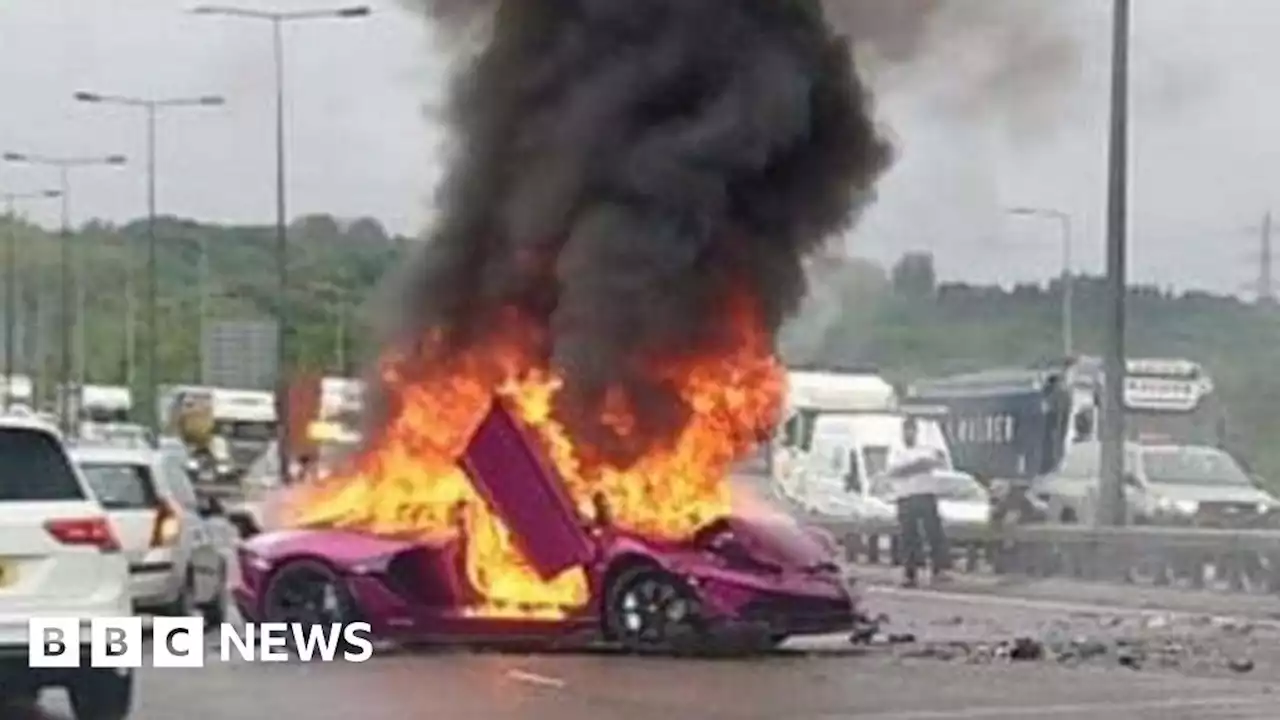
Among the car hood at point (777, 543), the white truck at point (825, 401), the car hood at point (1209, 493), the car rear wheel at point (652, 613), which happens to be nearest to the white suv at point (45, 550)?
the car rear wheel at point (652, 613)

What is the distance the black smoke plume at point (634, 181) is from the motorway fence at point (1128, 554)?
29.4ft

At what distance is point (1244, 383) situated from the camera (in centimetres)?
6069

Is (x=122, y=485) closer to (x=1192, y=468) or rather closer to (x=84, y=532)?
(x=84, y=532)

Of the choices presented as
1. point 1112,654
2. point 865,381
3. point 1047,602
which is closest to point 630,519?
point 1112,654

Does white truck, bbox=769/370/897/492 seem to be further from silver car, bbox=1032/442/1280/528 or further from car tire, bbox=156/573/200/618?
car tire, bbox=156/573/200/618

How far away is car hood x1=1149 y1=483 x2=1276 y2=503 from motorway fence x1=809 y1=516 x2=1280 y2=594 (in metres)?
4.57

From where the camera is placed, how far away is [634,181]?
2178 centimetres

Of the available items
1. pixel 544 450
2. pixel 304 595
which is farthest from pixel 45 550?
pixel 544 450

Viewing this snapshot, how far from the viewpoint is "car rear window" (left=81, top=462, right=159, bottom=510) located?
22.6 metres

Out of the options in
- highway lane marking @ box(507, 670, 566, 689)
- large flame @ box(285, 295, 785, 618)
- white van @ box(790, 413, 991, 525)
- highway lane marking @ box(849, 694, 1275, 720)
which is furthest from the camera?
white van @ box(790, 413, 991, 525)

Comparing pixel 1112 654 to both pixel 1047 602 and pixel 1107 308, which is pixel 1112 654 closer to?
pixel 1047 602

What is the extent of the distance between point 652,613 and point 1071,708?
404 centimetres

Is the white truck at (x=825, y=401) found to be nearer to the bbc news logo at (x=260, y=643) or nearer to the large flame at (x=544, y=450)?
the large flame at (x=544, y=450)

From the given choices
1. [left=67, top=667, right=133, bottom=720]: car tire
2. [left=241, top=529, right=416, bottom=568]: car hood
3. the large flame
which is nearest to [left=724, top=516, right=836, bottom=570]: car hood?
the large flame
